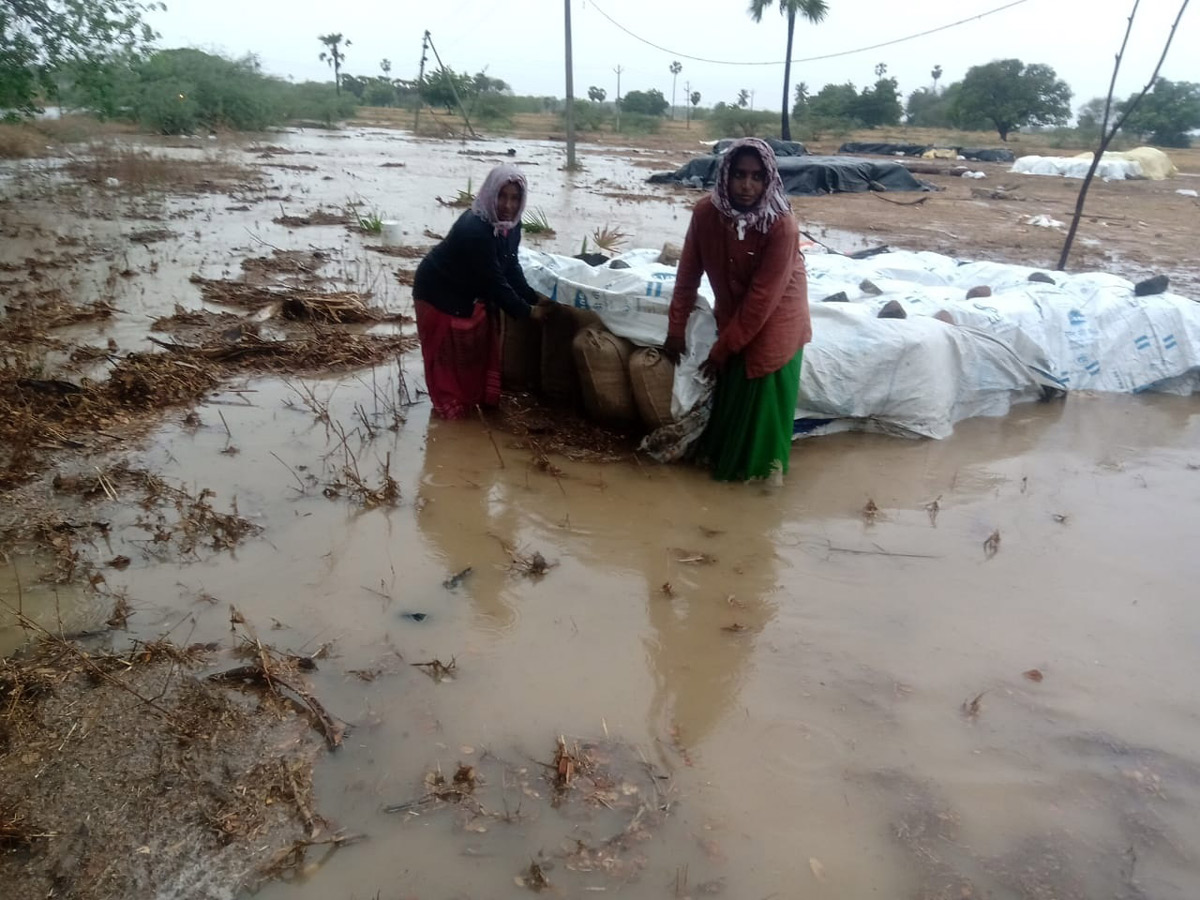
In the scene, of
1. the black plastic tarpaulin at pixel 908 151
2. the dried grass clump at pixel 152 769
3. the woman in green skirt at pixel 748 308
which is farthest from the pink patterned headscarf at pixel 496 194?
the black plastic tarpaulin at pixel 908 151

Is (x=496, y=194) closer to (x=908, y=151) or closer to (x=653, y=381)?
(x=653, y=381)

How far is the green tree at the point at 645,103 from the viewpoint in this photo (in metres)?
54.5

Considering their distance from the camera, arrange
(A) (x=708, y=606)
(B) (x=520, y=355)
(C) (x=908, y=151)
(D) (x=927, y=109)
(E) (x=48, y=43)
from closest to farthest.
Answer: (A) (x=708, y=606), (B) (x=520, y=355), (E) (x=48, y=43), (C) (x=908, y=151), (D) (x=927, y=109)

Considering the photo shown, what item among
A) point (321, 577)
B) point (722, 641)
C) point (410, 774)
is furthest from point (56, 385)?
point (722, 641)

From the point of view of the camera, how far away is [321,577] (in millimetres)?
2873

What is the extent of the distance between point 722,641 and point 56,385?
3.48 m

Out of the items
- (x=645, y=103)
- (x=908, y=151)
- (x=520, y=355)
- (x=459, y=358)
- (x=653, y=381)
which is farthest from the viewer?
(x=645, y=103)

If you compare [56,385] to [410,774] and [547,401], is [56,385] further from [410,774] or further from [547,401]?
[410,774]

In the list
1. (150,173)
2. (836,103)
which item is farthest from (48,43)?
(836,103)

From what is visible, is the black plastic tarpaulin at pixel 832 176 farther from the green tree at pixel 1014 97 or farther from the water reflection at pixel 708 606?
the green tree at pixel 1014 97

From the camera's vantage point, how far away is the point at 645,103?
179ft

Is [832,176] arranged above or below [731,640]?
above

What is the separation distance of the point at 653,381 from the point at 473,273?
3.29 feet

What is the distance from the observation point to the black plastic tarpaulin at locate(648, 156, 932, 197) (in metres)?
16.4
